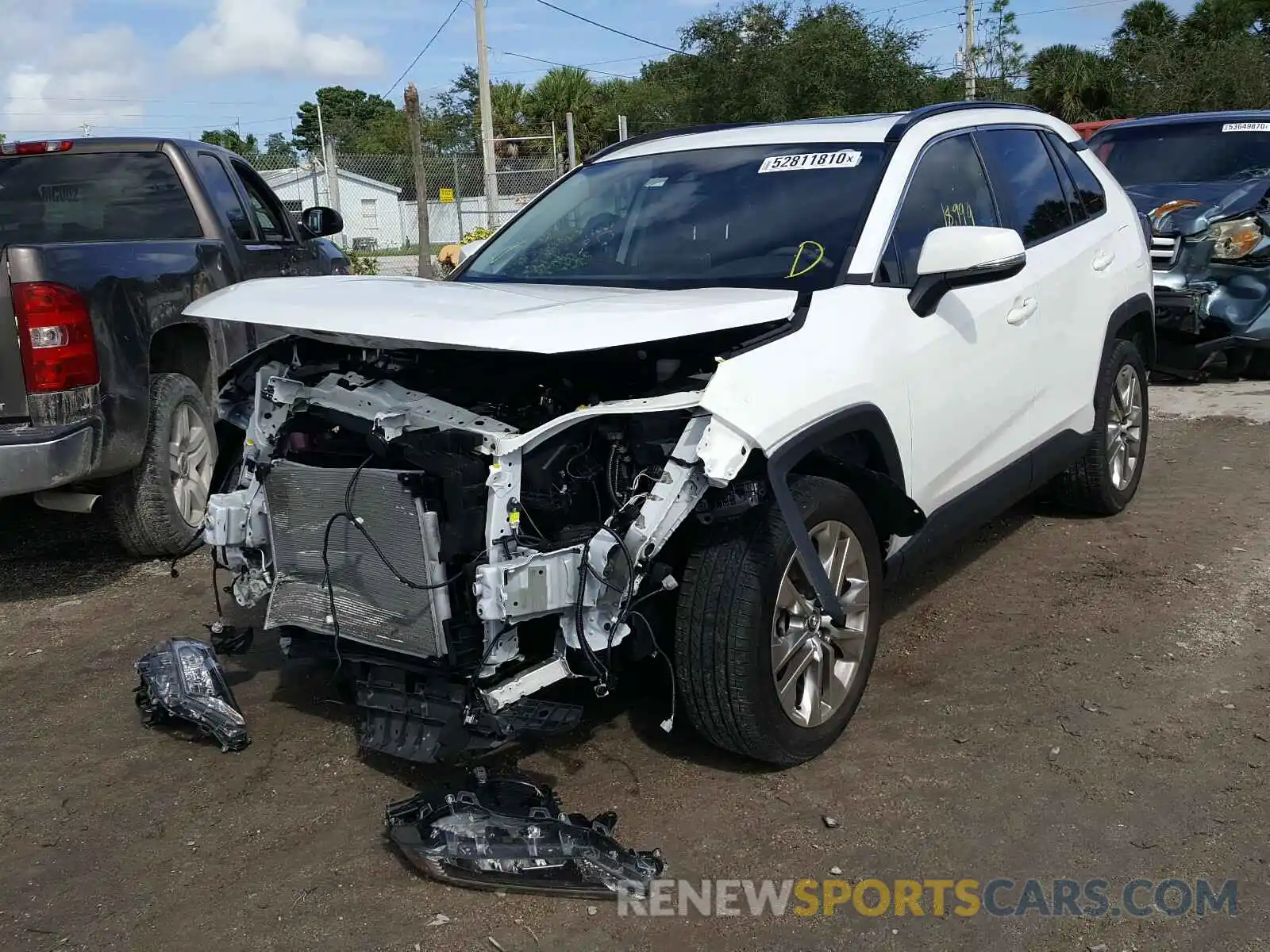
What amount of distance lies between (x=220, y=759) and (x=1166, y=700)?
3.03m

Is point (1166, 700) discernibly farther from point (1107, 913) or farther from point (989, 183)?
point (989, 183)

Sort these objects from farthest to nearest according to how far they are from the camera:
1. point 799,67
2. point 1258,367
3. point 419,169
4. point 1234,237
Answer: point 799,67, point 419,169, point 1258,367, point 1234,237

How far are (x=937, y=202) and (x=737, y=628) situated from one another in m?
1.95

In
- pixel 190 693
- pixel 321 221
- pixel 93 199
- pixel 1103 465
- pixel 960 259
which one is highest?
pixel 93 199

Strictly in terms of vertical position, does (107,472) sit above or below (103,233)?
below

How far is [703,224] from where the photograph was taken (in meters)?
4.27

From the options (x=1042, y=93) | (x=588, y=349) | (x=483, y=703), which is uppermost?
(x=1042, y=93)

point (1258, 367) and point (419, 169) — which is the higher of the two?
point (419, 169)

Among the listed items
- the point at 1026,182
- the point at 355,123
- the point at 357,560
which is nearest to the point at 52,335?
the point at 357,560

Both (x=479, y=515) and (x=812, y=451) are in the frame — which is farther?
(x=812, y=451)

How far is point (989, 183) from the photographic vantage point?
4668 millimetres

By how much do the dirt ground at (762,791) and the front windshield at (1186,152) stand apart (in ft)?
18.9

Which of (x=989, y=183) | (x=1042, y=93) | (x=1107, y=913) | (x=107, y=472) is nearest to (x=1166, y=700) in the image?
(x=1107, y=913)

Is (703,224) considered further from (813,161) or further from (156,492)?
Answer: (156,492)
